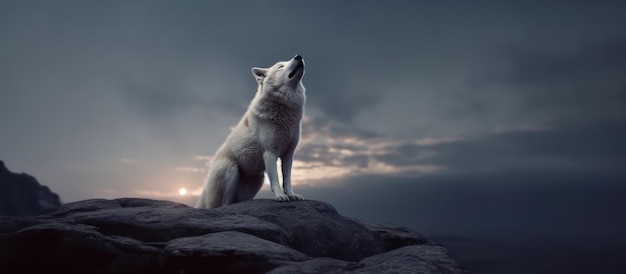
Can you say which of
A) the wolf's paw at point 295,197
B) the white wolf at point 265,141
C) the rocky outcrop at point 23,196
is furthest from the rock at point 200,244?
the rocky outcrop at point 23,196

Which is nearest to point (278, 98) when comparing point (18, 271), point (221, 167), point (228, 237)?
point (221, 167)

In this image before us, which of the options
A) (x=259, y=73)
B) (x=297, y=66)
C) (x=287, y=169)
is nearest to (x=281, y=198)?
(x=287, y=169)

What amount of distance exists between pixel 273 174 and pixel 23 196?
2699 centimetres

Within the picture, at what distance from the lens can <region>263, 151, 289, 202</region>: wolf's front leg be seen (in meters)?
9.36

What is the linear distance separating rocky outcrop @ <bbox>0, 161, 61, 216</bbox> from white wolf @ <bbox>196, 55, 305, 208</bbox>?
22519mm

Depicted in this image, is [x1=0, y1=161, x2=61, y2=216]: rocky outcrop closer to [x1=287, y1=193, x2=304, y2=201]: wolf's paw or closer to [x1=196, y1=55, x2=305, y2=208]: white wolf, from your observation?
[x1=196, y1=55, x2=305, y2=208]: white wolf

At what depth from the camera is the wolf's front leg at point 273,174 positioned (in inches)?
368

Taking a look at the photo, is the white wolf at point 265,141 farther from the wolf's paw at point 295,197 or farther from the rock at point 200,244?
the rock at point 200,244

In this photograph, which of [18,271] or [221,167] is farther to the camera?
[221,167]

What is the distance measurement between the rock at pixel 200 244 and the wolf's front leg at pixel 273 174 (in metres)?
0.23

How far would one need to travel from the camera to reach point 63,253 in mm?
7031

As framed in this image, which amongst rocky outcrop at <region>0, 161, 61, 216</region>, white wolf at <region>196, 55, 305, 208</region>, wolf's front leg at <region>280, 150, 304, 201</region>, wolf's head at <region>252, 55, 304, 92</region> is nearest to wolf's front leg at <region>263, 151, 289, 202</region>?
white wolf at <region>196, 55, 305, 208</region>

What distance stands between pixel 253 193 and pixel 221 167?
1.00 m

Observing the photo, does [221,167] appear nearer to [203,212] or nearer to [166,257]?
[203,212]
